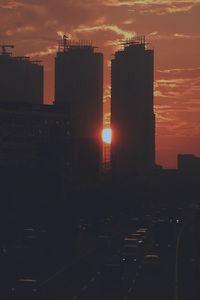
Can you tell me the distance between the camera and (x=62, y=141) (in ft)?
383

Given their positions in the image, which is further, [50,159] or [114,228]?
[50,159]

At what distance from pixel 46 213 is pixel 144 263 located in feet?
102

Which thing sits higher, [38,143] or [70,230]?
[38,143]

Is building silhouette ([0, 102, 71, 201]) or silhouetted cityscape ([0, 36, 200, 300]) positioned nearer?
silhouetted cityscape ([0, 36, 200, 300])

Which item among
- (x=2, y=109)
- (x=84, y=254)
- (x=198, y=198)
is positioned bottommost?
(x=198, y=198)

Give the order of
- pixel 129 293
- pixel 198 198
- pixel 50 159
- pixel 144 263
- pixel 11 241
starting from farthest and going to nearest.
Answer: pixel 198 198
pixel 50 159
pixel 11 241
pixel 144 263
pixel 129 293

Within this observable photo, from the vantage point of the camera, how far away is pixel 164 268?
43.6m

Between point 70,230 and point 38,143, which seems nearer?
point 70,230

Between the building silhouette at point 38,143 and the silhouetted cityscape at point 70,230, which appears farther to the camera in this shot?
the building silhouette at point 38,143

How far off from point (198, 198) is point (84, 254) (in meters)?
135

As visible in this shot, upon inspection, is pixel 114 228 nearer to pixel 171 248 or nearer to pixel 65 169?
pixel 171 248

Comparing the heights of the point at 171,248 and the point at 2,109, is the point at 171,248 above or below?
below

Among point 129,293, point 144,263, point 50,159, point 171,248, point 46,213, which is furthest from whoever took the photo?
point 50,159

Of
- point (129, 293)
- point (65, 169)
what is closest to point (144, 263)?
point (129, 293)
